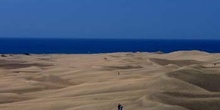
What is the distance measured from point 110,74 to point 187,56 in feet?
65.2

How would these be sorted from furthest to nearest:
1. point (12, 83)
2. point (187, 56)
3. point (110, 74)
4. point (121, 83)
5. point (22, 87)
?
point (187, 56)
point (110, 74)
point (12, 83)
point (22, 87)
point (121, 83)

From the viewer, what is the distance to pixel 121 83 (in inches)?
818

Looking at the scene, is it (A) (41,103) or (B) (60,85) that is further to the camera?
(B) (60,85)

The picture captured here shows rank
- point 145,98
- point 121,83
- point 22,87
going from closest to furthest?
point 145,98 < point 121,83 < point 22,87

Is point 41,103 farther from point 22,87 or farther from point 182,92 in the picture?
point 22,87

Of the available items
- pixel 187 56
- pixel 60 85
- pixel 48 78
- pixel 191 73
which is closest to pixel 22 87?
pixel 60 85

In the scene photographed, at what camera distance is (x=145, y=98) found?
15266 millimetres

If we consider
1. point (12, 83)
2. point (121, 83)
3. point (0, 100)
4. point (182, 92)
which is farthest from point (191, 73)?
point (12, 83)

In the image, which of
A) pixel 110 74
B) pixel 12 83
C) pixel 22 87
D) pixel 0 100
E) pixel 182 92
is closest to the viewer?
pixel 182 92

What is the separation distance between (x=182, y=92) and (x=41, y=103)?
445 centimetres

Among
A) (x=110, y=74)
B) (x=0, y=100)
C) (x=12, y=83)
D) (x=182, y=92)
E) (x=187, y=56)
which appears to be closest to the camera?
(x=182, y=92)

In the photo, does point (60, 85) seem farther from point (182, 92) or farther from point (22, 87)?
point (182, 92)

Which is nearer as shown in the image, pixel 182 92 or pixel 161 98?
pixel 161 98

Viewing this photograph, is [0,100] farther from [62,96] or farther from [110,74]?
[110,74]
